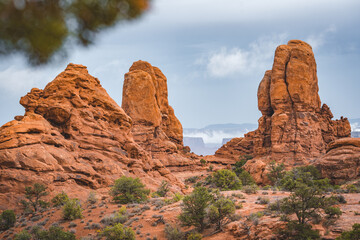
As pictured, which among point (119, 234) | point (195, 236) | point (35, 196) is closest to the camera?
point (195, 236)

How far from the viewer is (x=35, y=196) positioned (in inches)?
700

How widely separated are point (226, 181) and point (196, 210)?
17277mm

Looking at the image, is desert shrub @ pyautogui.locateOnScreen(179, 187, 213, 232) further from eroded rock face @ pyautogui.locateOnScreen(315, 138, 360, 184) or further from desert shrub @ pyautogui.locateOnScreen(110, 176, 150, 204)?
eroded rock face @ pyautogui.locateOnScreen(315, 138, 360, 184)

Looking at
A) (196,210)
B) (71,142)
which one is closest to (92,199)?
(71,142)

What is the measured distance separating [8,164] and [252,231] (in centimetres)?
1750

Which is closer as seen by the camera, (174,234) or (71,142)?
(174,234)

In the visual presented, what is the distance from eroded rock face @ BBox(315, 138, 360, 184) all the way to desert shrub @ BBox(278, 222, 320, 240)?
2283cm

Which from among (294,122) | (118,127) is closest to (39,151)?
(118,127)

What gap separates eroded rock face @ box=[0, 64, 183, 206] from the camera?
19.2 meters

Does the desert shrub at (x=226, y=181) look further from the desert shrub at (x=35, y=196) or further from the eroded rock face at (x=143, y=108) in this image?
the eroded rock face at (x=143, y=108)

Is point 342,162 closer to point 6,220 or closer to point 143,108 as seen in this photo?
point 143,108

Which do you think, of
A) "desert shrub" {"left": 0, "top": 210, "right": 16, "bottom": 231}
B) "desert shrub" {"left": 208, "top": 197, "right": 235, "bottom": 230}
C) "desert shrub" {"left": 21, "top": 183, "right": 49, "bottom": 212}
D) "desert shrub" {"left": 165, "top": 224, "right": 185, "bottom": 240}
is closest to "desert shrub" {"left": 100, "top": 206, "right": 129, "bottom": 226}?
"desert shrub" {"left": 165, "top": 224, "right": 185, "bottom": 240}

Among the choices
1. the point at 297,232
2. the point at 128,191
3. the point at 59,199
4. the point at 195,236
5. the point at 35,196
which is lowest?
the point at 195,236

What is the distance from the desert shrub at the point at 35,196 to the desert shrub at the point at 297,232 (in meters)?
15.2
